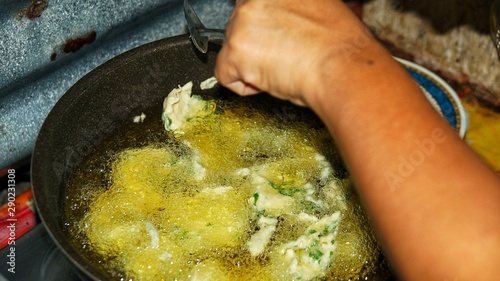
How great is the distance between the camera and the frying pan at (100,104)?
Answer: 0.96m

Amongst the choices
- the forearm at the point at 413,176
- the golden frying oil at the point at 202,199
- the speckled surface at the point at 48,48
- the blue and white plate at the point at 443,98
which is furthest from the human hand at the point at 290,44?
the blue and white plate at the point at 443,98

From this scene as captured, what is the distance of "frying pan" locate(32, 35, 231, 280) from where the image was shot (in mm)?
960

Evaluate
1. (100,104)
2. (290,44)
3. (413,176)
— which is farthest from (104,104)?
(413,176)

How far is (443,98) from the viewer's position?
1516 mm

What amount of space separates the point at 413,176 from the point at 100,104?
2.07 ft

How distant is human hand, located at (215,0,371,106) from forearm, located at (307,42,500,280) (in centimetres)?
3

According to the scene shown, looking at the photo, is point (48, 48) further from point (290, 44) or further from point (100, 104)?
point (290, 44)

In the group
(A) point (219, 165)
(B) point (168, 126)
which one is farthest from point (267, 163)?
(B) point (168, 126)

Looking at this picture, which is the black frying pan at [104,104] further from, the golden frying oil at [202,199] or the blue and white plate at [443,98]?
the blue and white plate at [443,98]

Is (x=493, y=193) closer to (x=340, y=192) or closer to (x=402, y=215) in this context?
(x=402, y=215)

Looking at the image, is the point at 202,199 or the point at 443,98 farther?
the point at 443,98

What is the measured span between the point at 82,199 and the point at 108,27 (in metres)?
0.43

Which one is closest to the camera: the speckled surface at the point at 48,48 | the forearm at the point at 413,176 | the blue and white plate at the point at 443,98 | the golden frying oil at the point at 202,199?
the forearm at the point at 413,176

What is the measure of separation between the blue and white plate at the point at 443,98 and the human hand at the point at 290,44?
710 mm
